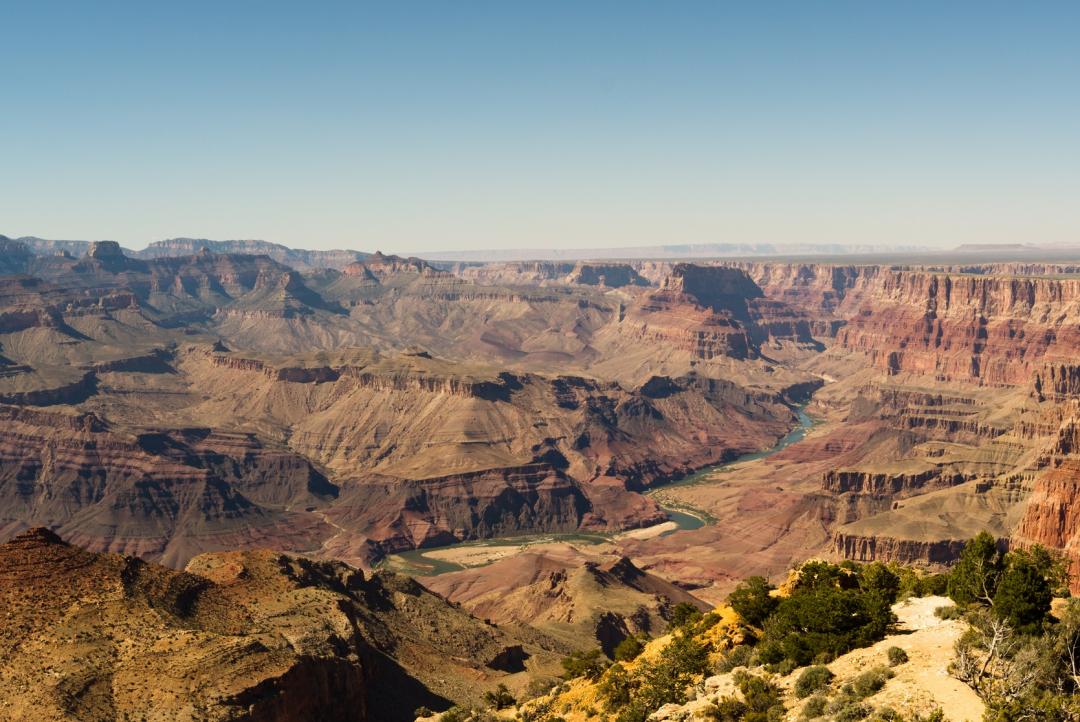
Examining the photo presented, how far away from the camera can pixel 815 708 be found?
4331 cm

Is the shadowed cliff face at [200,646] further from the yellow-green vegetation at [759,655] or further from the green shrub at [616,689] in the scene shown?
the green shrub at [616,689]

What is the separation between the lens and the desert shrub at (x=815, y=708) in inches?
1695

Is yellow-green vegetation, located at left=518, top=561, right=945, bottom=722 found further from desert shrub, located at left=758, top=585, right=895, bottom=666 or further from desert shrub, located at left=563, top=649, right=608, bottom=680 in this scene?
desert shrub, located at left=563, top=649, right=608, bottom=680

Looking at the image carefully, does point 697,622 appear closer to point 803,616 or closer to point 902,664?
point 803,616

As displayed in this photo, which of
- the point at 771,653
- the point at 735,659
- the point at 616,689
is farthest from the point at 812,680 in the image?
the point at 616,689

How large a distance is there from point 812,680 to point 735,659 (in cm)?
916

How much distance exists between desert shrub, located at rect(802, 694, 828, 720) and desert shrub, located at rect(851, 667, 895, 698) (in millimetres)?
1526

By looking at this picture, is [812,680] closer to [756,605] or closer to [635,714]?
[635,714]

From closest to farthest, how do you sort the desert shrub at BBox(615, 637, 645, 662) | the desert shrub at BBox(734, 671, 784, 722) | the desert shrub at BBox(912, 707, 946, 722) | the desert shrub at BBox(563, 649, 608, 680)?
1. the desert shrub at BBox(912, 707, 946, 722)
2. the desert shrub at BBox(734, 671, 784, 722)
3. the desert shrub at BBox(615, 637, 645, 662)
4. the desert shrub at BBox(563, 649, 608, 680)

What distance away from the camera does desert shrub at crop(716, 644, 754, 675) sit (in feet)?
179

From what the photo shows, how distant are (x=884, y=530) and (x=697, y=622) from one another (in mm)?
118182

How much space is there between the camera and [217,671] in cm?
6494

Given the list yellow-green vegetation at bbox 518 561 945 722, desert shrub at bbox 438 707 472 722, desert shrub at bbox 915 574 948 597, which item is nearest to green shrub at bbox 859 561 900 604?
yellow-green vegetation at bbox 518 561 945 722

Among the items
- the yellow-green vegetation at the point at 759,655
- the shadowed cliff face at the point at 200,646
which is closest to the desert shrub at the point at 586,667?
the yellow-green vegetation at the point at 759,655
